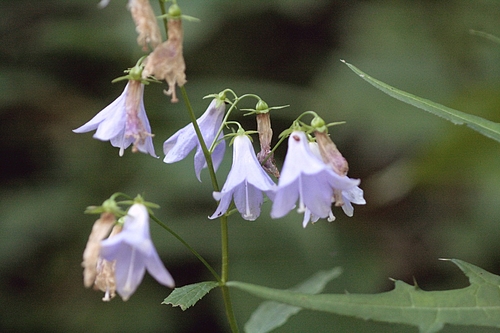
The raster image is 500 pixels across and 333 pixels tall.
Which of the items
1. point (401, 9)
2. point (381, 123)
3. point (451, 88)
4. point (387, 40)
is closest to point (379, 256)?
point (381, 123)

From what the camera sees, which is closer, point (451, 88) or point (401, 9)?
point (451, 88)

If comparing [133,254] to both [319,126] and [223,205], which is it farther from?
[319,126]

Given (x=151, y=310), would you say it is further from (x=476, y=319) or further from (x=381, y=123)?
(x=476, y=319)

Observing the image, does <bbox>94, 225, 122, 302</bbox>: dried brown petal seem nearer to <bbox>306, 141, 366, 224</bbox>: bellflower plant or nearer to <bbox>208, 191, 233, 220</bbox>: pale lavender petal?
<bbox>208, 191, 233, 220</bbox>: pale lavender petal

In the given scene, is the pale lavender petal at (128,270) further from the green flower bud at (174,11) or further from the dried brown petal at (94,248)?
the green flower bud at (174,11)

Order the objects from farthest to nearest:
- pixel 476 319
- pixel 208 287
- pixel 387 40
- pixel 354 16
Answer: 1. pixel 354 16
2. pixel 387 40
3. pixel 208 287
4. pixel 476 319

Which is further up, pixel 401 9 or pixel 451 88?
pixel 401 9
